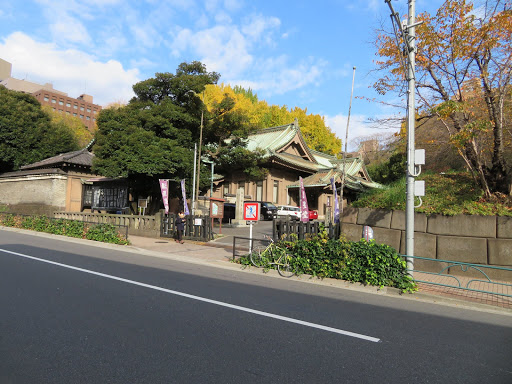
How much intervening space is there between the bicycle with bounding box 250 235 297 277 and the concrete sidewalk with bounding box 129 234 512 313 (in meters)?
0.28

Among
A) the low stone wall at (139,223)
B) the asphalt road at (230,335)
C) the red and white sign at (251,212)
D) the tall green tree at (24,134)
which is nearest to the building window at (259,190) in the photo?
the low stone wall at (139,223)

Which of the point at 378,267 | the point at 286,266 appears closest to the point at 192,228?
the point at 286,266

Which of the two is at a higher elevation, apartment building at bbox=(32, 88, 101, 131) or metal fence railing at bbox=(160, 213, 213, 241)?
apartment building at bbox=(32, 88, 101, 131)

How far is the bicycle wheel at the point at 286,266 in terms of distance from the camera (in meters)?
8.63

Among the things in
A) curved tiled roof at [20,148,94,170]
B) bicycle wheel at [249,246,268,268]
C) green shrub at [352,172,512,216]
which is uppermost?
curved tiled roof at [20,148,94,170]

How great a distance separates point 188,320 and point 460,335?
395 cm

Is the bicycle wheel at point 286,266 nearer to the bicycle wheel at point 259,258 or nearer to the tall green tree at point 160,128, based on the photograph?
the bicycle wheel at point 259,258

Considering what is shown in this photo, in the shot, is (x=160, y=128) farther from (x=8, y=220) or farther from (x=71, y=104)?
(x=71, y=104)

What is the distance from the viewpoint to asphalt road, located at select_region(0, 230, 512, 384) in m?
3.33

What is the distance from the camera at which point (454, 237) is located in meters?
9.41

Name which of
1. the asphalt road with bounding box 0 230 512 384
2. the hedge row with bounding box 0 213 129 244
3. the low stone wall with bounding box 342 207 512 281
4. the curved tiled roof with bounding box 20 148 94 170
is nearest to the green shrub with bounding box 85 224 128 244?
the hedge row with bounding box 0 213 129 244

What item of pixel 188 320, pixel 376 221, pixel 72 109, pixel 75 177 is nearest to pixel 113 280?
pixel 188 320

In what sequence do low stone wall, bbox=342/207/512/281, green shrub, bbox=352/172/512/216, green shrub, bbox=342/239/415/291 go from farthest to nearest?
green shrub, bbox=352/172/512/216, low stone wall, bbox=342/207/512/281, green shrub, bbox=342/239/415/291

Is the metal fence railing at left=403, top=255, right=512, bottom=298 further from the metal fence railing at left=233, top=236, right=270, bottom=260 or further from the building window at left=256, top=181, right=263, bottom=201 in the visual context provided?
the building window at left=256, top=181, right=263, bottom=201
